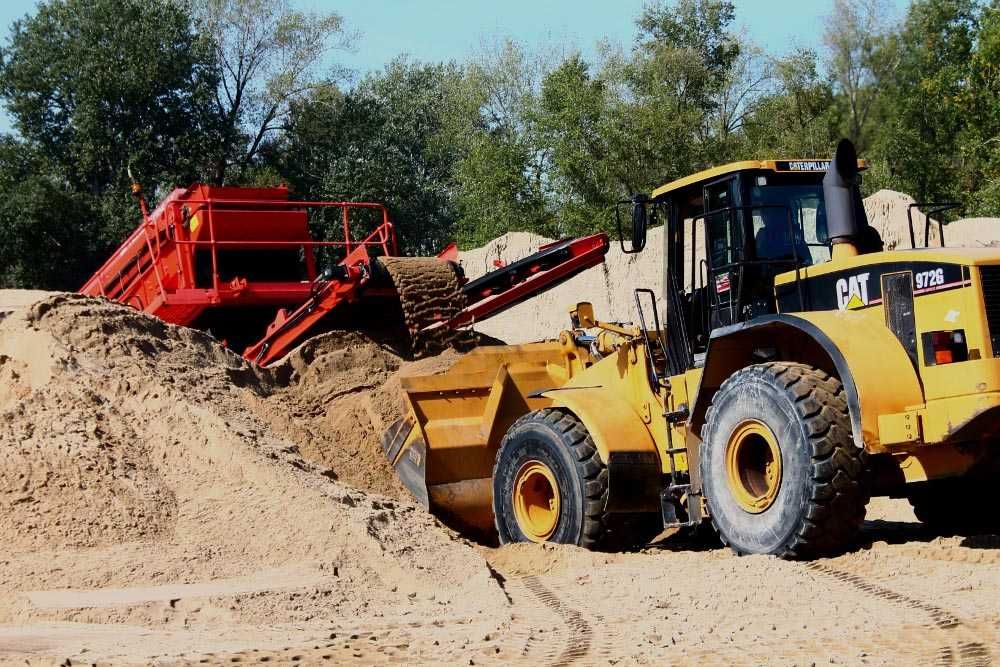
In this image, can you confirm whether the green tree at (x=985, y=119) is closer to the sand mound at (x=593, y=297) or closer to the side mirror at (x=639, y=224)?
the sand mound at (x=593, y=297)

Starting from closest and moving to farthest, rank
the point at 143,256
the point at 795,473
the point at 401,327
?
the point at 795,473
the point at 401,327
the point at 143,256

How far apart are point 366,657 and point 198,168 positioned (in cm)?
2898

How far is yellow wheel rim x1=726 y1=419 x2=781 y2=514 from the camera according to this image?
23.8 ft

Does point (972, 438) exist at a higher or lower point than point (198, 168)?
lower

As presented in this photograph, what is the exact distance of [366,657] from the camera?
5.12 m

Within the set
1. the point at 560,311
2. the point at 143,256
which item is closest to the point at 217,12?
the point at 560,311

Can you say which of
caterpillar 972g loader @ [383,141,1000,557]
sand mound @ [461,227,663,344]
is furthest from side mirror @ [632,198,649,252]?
sand mound @ [461,227,663,344]

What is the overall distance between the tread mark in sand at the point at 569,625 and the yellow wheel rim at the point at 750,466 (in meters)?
1.27

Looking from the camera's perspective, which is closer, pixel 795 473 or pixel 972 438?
pixel 972 438

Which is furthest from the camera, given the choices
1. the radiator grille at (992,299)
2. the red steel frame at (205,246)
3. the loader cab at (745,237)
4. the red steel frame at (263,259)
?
the red steel frame at (205,246)

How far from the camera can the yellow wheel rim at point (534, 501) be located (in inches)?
351

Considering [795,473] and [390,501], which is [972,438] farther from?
[390,501]

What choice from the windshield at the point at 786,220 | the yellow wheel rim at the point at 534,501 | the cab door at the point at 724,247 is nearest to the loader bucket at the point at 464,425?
the yellow wheel rim at the point at 534,501

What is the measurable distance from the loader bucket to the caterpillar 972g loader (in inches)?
0.7
